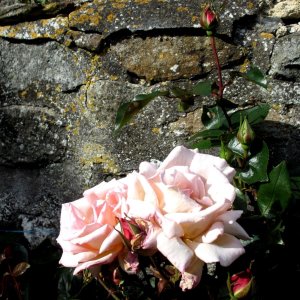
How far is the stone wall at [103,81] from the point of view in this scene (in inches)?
56.2

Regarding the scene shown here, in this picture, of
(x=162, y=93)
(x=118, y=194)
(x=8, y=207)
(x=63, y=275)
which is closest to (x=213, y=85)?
(x=162, y=93)

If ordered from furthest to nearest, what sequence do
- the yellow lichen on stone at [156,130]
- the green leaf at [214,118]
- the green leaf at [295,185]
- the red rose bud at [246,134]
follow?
the yellow lichen on stone at [156,130]
the green leaf at [214,118]
the green leaf at [295,185]
the red rose bud at [246,134]

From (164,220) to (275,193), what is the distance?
41 cm

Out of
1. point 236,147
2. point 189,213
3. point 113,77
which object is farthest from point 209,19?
point 189,213

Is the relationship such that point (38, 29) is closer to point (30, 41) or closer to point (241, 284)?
point (30, 41)

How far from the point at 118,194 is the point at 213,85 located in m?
0.45

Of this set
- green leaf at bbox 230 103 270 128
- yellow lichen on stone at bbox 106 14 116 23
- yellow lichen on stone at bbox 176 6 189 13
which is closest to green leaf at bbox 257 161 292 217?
green leaf at bbox 230 103 270 128

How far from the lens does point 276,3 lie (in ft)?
4.68

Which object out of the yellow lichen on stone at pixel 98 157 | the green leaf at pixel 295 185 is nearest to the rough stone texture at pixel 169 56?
the yellow lichen on stone at pixel 98 157

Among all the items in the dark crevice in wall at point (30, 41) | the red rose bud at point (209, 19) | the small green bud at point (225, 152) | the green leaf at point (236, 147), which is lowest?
the small green bud at point (225, 152)

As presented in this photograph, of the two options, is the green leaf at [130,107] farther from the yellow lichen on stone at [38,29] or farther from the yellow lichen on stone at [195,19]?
the yellow lichen on stone at [38,29]

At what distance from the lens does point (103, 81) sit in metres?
1.53

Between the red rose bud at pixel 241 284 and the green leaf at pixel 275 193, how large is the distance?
9.9 inches

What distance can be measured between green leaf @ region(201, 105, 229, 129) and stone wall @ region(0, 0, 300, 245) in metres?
0.09
